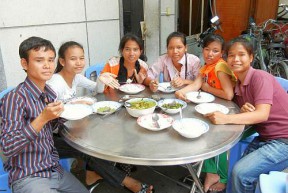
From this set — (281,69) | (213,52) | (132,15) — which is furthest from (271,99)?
(281,69)

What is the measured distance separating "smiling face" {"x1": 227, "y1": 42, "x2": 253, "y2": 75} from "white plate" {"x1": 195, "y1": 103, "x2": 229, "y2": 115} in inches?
13.1

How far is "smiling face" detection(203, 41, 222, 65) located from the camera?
8.28 ft

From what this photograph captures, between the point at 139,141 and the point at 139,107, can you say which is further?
the point at 139,107

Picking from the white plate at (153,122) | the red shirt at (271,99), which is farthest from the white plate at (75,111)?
the red shirt at (271,99)

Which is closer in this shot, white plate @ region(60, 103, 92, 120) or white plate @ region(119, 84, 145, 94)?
white plate @ region(60, 103, 92, 120)

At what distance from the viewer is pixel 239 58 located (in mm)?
2035

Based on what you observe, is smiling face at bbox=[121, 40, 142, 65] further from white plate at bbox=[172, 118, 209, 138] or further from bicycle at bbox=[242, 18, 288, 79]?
bicycle at bbox=[242, 18, 288, 79]

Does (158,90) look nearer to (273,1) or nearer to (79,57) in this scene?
(79,57)

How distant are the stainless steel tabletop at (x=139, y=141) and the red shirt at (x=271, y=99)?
39cm

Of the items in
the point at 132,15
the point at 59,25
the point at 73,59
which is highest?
the point at 132,15

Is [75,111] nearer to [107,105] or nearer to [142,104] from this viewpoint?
[107,105]

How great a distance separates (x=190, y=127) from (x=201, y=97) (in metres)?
0.66

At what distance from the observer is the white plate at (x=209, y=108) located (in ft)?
6.52

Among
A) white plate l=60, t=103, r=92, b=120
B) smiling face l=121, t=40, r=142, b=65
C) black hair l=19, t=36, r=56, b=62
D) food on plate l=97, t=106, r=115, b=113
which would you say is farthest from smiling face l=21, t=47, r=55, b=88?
smiling face l=121, t=40, r=142, b=65
